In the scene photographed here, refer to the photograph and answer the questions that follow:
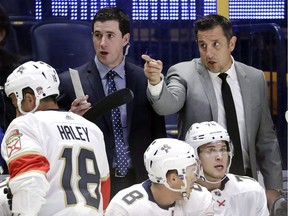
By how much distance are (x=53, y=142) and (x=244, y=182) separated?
137 centimetres

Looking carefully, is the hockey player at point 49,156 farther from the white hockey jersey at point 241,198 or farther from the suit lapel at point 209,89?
the suit lapel at point 209,89

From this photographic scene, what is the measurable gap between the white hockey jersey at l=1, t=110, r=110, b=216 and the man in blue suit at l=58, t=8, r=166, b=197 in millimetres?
838

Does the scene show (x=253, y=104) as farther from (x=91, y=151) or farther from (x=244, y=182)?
(x=91, y=151)

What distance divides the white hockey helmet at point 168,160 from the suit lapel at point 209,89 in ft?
1.88

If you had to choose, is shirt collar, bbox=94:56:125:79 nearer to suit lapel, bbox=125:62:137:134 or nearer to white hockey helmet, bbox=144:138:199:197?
suit lapel, bbox=125:62:137:134

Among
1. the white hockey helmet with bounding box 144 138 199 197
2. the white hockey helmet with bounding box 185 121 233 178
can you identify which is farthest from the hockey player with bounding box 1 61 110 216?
the white hockey helmet with bounding box 185 121 233 178

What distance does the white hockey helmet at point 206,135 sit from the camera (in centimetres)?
511

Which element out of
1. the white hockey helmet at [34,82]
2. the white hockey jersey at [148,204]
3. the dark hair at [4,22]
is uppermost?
the dark hair at [4,22]

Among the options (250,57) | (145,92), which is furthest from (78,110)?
(250,57)

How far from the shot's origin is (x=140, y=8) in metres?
5.88

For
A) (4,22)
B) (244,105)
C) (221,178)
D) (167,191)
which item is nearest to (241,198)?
(221,178)

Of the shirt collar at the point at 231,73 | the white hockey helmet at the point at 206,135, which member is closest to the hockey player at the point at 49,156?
the white hockey helmet at the point at 206,135

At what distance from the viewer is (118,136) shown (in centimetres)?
526

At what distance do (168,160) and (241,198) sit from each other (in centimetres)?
64
